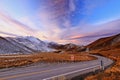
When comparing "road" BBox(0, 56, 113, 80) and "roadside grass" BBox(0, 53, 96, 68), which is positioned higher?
"roadside grass" BBox(0, 53, 96, 68)

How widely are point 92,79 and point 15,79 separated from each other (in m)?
5.38

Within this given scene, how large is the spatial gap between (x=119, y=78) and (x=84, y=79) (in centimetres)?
252

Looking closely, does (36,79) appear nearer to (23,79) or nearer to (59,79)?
(23,79)

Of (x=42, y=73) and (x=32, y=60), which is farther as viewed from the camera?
(x=32, y=60)

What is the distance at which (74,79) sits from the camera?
17891 millimetres

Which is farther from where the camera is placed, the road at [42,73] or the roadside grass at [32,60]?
the roadside grass at [32,60]

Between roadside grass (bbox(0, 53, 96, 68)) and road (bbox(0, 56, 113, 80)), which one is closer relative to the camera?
road (bbox(0, 56, 113, 80))

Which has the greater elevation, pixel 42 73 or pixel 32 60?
pixel 32 60

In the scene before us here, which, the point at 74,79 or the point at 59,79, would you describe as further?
the point at 74,79

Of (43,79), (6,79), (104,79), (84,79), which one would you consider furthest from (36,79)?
(104,79)

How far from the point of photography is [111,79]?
1800 cm

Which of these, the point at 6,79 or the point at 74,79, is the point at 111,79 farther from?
the point at 6,79

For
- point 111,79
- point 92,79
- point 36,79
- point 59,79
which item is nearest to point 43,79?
point 36,79

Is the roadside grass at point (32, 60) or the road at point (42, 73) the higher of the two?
the roadside grass at point (32, 60)
